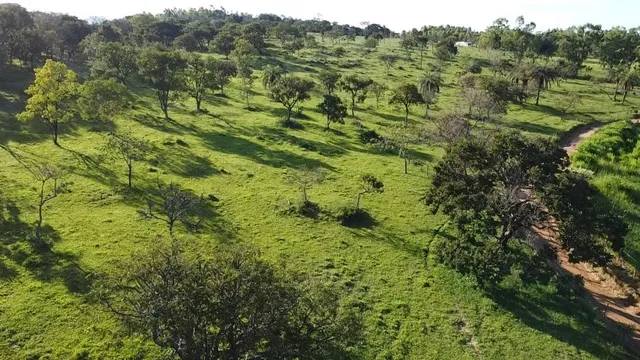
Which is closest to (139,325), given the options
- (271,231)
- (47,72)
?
(271,231)

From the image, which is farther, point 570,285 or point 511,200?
point 570,285

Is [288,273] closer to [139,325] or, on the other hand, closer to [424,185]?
[139,325]

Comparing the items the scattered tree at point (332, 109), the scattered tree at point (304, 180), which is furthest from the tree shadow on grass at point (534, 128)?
the scattered tree at point (304, 180)

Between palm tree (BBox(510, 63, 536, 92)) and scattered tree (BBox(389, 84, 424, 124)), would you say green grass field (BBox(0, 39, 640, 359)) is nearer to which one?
scattered tree (BBox(389, 84, 424, 124))

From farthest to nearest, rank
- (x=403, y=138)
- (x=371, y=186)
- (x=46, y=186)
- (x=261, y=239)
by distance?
(x=403, y=138), (x=46, y=186), (x=371, y=186), (x=261, y=239)

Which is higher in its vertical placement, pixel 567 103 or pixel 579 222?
pixel 567 103

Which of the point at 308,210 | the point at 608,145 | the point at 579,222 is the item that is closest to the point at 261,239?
the point at 308,210

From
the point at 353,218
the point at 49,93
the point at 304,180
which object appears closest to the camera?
the point at 353,218

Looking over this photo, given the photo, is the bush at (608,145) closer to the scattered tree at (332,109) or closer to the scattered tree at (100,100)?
the scattered tree at (332,109)

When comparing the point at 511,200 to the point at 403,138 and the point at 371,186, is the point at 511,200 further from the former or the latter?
the point at 403,138

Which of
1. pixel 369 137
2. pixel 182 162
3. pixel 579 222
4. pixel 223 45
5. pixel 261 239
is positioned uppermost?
pixel 223 45
